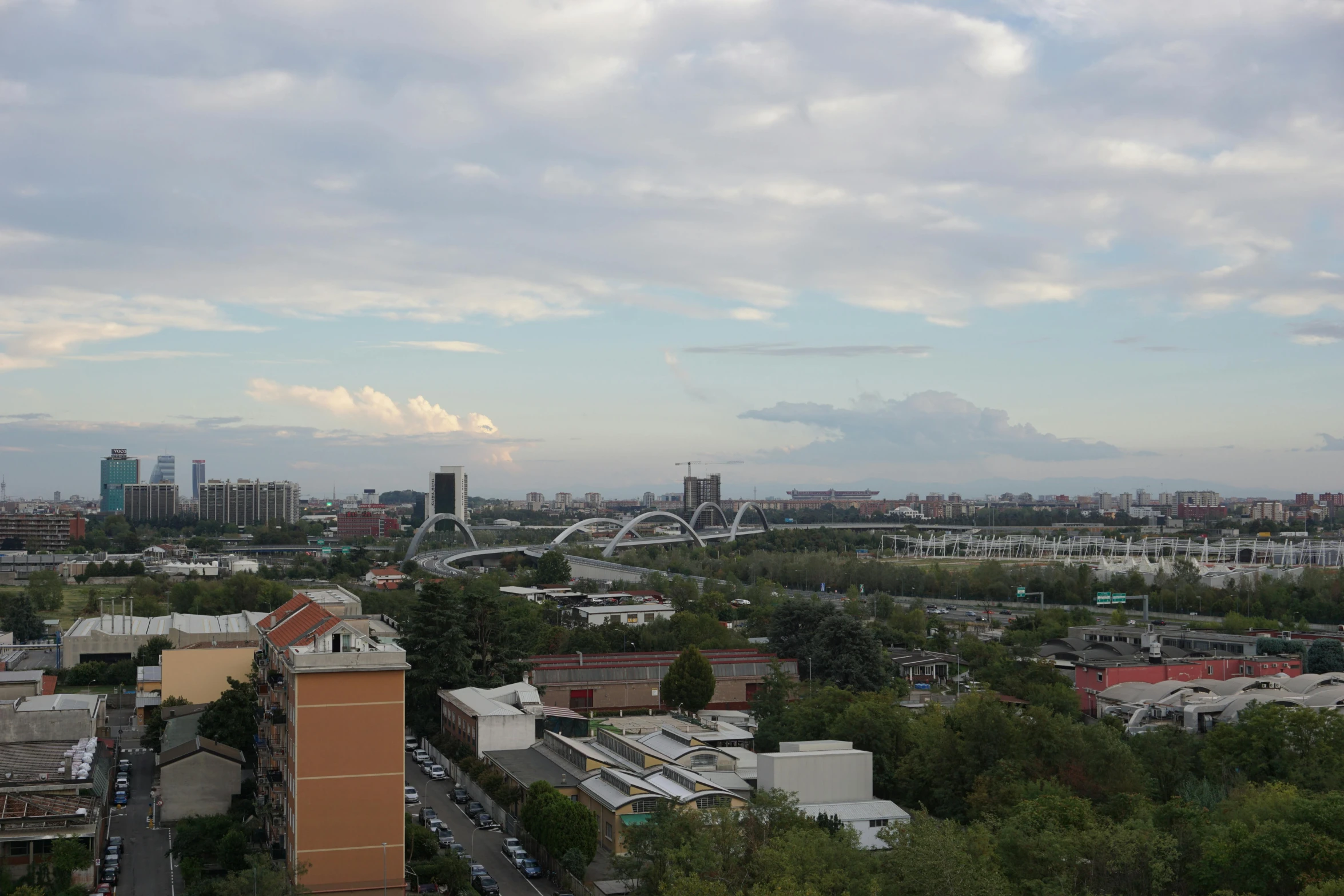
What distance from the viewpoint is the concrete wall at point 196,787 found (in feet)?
58.5

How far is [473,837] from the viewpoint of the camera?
1708cm

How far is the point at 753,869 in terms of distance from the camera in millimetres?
12609

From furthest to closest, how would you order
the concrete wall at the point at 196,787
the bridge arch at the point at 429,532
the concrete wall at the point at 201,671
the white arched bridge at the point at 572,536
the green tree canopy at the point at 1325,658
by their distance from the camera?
the bridge arch at the point at 429,532, the white arched bridge at the point at 572,536, the green tree canopy at the point at 1325,658, the concrete wall at the point at 201,671, the concrete wall at the point at 196,787

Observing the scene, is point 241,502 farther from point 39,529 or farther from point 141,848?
point 141,848

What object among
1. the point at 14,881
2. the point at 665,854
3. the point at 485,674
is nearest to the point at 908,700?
the point at 485,674

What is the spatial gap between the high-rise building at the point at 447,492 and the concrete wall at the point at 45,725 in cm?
9614

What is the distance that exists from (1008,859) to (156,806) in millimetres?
12181

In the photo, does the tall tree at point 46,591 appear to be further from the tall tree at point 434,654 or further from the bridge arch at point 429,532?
the tall tree at point 434,654

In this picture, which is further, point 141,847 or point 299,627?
point 299,627

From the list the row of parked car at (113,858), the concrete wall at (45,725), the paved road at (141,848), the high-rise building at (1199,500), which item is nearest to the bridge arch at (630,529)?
the concrete wall at (45,725)

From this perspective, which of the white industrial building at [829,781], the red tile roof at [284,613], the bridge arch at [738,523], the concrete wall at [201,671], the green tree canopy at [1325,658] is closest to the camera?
the white industrial building at [829,781]

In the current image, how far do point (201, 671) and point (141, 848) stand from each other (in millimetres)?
8204

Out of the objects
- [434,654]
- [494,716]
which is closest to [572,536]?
[434,654]

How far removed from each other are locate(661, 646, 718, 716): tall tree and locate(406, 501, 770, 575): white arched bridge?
3270cm
